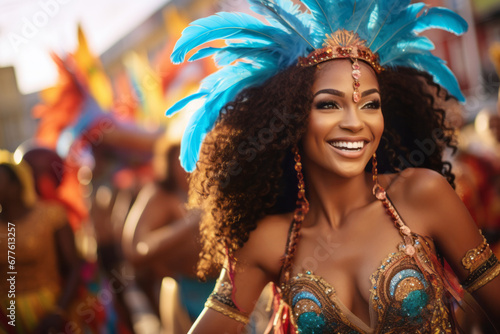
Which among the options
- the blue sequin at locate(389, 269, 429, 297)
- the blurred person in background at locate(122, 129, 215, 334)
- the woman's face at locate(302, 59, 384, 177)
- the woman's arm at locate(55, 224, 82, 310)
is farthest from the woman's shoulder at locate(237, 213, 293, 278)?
the woman's arm at locate(55, 224, 82, 310)

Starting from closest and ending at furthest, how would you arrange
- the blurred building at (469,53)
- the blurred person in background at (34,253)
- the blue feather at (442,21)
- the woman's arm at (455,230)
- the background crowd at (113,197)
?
the woman's arm at (455,230) → the blue feather at (442,21) → the background crowd at (113,197) → the blurred person in background at (34,253) → the blurred building at (469,53)

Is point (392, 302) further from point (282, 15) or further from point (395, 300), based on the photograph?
point (282, 15)

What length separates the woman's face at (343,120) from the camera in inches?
85.3

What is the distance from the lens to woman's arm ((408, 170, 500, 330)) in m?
2.13

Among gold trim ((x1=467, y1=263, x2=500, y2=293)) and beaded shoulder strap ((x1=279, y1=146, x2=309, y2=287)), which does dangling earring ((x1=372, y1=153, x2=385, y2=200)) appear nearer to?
beaded shoulder strap ((x1=279, y1=146, x2=309, y2=287))

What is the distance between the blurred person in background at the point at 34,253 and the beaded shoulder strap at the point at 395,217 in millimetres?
2958

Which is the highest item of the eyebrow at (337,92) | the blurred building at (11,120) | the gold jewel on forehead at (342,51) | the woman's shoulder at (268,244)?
the blurred building at (11,120)

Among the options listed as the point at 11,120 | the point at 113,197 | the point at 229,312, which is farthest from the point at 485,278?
the point at 11,120

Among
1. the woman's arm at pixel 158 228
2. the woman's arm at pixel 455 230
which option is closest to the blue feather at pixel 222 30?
the woman's arm at pixel 455 230

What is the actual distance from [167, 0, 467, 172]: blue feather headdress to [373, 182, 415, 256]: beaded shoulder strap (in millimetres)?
529

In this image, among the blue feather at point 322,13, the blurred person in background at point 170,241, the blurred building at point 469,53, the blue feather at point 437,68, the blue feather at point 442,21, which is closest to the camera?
the blue feather at point 322,13

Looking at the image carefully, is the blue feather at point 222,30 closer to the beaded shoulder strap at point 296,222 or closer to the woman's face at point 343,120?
the woman's face at point 343,120

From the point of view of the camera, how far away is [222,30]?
90.3 inches

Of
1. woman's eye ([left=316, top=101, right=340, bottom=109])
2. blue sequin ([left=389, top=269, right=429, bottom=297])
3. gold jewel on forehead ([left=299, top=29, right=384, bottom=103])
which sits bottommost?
blue sequin ([left=389, top=269, right=429, bottom=297])
